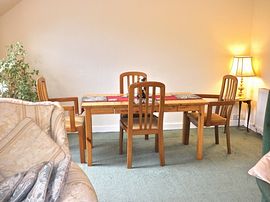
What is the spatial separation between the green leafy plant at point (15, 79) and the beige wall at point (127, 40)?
480 millimetres

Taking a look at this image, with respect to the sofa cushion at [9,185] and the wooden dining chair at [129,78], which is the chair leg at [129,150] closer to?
the wooden dining chair at [129,78]

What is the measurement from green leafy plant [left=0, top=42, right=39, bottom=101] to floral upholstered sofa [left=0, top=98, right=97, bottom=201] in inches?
71.6

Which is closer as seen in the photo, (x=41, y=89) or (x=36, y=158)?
(x=36, y=158)

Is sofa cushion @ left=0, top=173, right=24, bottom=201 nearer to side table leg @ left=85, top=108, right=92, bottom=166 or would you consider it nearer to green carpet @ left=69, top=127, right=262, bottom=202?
green carpet @ left=69, top=127, right=262, bottom=202

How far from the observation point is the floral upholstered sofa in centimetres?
140

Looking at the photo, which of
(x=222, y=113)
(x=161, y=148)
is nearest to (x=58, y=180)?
(x=161, y=148)

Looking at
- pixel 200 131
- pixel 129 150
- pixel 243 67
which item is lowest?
pixel 129 150

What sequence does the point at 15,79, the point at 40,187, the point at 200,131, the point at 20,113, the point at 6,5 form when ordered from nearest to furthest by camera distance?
the point at 40,187 < the point at 20,113 < the point at 200,131 < the point at 15,79 < the point at 6,5

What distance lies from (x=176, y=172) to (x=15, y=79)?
229 centimetres

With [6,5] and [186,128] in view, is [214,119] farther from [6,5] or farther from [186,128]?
[6,5]

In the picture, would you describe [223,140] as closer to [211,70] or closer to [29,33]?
[211,70]

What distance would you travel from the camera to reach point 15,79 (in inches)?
139

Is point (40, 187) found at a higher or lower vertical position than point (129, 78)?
lower

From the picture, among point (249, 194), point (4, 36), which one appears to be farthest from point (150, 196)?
point (4, 36)
